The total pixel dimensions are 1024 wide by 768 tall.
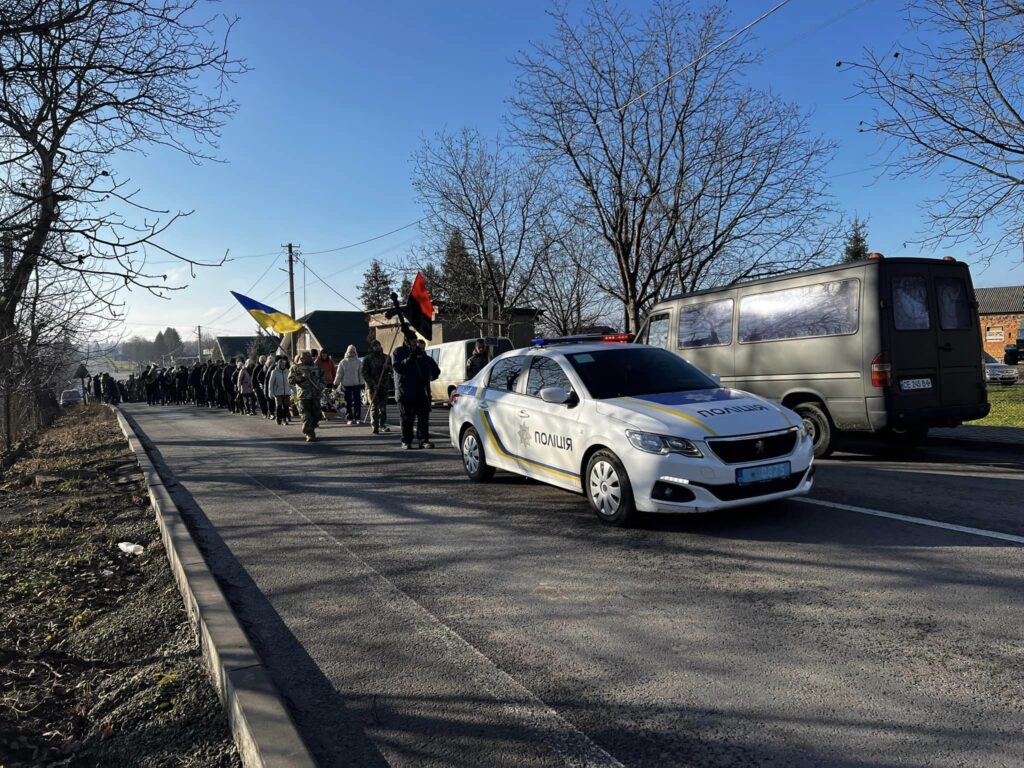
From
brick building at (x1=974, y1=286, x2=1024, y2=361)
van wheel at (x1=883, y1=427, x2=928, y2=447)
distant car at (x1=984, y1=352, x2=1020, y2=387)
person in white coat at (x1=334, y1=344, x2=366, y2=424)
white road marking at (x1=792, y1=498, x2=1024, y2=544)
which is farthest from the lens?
brick building at (x1=974, y1=286, x2=1024, y2=361)

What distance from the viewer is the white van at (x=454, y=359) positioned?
20891mm

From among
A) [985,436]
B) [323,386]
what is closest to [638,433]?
[985,436]

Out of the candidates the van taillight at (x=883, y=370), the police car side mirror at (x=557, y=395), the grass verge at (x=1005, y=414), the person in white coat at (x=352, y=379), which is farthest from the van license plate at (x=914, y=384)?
the person in white coat at (x=352, y=379)

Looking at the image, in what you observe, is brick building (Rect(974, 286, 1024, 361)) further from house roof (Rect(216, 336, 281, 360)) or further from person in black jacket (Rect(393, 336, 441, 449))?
house roof (Rect(216, 336, 281, 360))

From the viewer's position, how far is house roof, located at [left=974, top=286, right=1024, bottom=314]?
5259 centimetres

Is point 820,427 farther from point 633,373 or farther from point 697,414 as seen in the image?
point 697,414

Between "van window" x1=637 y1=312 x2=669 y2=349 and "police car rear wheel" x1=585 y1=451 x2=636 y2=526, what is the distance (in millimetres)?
5918

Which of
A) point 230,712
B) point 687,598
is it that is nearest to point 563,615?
point 687,598

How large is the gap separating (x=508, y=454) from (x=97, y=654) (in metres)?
4.54

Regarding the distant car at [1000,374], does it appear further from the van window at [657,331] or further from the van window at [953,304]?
the van window at [953,304]

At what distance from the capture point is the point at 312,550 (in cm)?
597

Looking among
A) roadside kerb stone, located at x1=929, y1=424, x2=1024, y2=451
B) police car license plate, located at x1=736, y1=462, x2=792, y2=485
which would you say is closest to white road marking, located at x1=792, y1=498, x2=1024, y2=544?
police car license plate, located at x1=736, y1=462, x2=792, y2=485

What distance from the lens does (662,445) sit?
18.9 ft

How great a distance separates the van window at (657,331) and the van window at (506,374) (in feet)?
14.0
